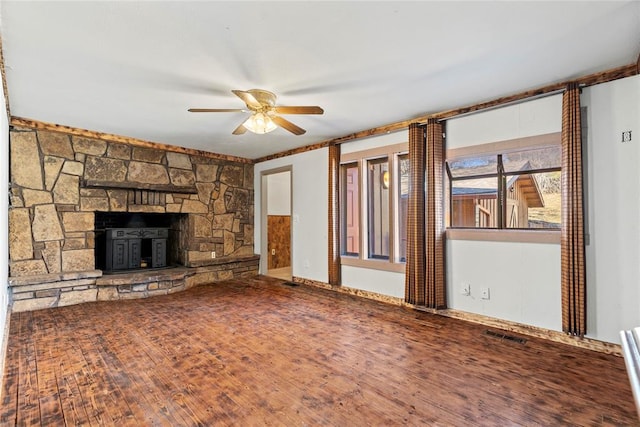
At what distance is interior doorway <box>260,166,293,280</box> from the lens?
665 cm

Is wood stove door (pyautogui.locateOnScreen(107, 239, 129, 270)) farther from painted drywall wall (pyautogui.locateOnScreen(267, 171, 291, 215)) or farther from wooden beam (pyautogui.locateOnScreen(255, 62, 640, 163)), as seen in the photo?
wooden beam (pyautogui.locateOnScreen(255, 62, 640, 163))

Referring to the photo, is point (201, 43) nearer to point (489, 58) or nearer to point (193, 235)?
point (489, 58)

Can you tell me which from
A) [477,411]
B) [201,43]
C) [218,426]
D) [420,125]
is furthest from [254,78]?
[477,411]

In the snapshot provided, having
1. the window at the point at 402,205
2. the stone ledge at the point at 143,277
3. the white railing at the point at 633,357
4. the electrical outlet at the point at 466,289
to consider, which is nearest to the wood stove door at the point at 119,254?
the stone ledge at the point at 143,277

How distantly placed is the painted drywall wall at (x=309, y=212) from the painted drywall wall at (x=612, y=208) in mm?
3410

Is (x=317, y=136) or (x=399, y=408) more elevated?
(x=317, y=136)

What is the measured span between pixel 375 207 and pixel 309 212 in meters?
1.27

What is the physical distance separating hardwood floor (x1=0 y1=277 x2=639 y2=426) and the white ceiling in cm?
245

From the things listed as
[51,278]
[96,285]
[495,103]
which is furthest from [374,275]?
[51,278]

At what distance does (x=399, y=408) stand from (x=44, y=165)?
5174 mm

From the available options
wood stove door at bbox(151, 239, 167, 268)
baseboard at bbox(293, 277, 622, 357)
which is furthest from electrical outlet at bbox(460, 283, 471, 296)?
wood stove door at bbox(151, 239, 167, 268)

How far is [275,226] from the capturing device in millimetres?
7434

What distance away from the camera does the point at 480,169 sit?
3.76m

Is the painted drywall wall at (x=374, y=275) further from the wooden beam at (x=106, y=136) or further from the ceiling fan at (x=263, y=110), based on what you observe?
the wooden beam at (x=106, y=136)
